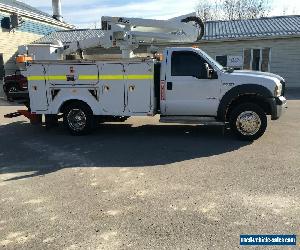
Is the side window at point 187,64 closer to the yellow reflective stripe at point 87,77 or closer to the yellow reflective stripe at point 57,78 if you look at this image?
the yellow reflective stripe at point 87,77

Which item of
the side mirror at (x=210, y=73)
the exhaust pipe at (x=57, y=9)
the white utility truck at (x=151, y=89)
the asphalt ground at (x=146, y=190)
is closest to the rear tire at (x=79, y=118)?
the white utility truck at (x=151, y=89)

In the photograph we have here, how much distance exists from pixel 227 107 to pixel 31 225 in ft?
18.3

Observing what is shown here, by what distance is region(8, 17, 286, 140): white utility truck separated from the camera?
26.6 ft

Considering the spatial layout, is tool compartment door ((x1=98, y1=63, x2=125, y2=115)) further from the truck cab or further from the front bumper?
the front bumper

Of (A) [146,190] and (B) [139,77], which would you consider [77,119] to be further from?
(A) [146,190]

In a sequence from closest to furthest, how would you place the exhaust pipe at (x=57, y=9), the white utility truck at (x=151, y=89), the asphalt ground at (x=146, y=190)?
the asphalt ground at (x=146, y=190) → the white utility truck at (x=151, y=89) → the exhaust pipe at (x=57, y=9)

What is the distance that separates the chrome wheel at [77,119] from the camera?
29.3 feet

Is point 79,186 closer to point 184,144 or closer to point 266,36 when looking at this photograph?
point 184,144

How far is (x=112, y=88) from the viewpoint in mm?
8578

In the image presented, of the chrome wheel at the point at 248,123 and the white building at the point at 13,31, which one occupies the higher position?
the white building at the point at 13,31

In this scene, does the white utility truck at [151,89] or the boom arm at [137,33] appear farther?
the boom arm at [137,33]

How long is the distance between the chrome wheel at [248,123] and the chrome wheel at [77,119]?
4143mm

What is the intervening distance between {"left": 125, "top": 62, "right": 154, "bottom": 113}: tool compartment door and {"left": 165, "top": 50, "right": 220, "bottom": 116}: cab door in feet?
1.55

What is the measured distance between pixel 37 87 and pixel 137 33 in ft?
10.4
